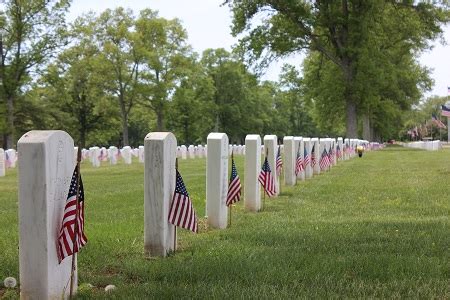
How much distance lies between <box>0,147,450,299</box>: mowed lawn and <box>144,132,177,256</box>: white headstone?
200mm

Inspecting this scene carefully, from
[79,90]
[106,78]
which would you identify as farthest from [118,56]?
[79,90]

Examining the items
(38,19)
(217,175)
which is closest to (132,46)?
(38,19)

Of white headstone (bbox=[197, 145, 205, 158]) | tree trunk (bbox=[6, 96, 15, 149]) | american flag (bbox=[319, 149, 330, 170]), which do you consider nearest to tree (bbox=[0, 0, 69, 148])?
tree trunk (bbox=[6, 96, 15, 149])

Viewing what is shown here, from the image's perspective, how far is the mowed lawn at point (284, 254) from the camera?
4508mm

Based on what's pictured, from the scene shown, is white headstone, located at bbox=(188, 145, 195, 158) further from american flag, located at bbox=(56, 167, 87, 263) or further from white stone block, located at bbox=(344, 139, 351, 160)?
american flag, located at bbox=(56, 167, 87, 263)

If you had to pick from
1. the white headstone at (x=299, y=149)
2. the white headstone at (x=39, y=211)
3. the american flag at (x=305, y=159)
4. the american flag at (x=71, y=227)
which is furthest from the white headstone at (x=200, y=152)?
the white headstone at (x=39, y=211)

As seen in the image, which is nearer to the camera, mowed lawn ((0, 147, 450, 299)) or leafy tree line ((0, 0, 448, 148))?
mowed lawn ((0, 147, 450, 299))

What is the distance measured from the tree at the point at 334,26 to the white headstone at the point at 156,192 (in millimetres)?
35321

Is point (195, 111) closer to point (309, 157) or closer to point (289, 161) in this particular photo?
point (309, 157)

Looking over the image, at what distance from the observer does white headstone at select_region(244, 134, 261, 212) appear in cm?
970

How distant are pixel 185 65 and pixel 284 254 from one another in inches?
2036

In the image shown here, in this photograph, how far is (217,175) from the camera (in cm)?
771

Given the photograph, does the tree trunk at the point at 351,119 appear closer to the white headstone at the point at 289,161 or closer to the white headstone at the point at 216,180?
the white headstone at the point at 289,161

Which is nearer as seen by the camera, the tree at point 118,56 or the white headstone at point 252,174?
the white headstone at point 252,174
